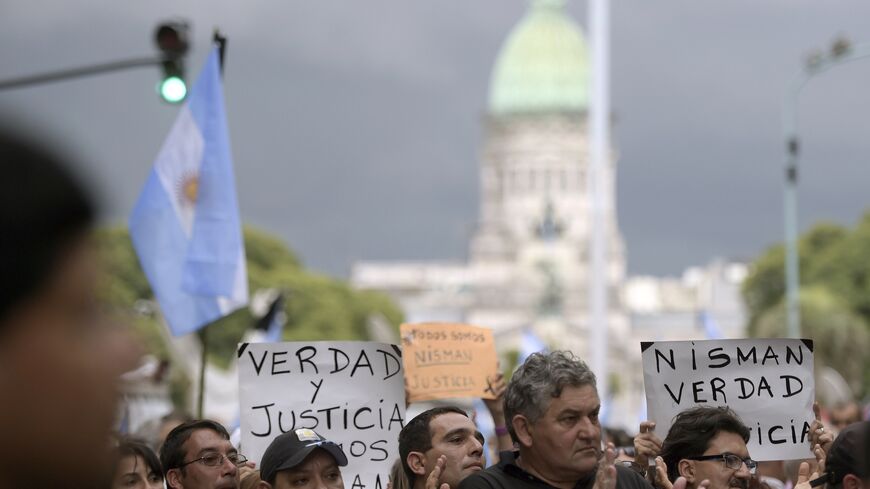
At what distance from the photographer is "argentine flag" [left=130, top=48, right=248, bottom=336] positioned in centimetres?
1108

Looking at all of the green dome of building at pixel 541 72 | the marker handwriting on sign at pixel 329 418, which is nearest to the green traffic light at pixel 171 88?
the marker handwriting on sign at pixel 329 418

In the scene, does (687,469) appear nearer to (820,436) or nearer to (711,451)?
(711,451)

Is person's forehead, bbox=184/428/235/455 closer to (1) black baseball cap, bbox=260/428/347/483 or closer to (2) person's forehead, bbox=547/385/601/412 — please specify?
(1) black baseball cap, bbox=260/428/347/483

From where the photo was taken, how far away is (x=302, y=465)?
565 centimetres

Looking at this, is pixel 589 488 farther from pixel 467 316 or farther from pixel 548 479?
pixel 467 316

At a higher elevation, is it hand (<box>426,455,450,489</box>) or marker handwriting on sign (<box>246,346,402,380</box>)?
marker handwriting on sign (<box>246,346,402,380</box>)

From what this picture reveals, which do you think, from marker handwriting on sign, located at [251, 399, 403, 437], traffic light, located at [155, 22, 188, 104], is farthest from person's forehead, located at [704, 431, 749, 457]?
traffic light, located at [155, 22, 188, 104]

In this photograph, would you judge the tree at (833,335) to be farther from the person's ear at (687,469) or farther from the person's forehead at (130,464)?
the person's ear at (687,469)

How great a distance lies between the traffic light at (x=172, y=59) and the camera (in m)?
15.3

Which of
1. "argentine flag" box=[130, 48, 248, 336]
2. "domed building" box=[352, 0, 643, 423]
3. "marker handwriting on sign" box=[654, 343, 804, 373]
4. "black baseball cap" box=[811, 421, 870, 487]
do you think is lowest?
"black baseball cap" box=[811, 421, 870, 487]

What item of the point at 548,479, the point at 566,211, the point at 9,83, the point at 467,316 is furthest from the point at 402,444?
the point at 566,211

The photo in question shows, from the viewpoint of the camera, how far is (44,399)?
1430 millimetres

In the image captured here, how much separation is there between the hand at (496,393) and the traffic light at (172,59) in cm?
817

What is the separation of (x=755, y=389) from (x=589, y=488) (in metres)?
2.07
